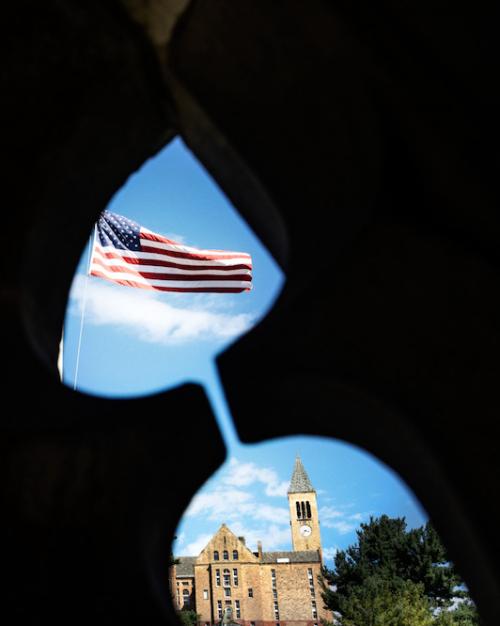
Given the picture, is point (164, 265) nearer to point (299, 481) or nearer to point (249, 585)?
point (249, 585)

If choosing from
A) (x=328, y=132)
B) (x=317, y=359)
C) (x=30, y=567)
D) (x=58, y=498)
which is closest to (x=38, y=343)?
(x=58, y=498)

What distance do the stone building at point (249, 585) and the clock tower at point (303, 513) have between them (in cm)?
1065

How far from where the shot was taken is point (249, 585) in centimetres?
7538

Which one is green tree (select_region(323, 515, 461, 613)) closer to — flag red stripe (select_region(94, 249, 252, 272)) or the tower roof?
flag red stripe (select_region(94, 249, 252, 272))

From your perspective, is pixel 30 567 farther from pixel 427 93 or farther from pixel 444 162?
pixel 427 93

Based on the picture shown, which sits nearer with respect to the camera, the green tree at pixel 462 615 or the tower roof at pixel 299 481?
the green tree at pixel 462 615

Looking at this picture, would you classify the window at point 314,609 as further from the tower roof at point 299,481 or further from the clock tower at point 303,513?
→ the tower roof at point 299,481

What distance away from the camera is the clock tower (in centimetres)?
9306

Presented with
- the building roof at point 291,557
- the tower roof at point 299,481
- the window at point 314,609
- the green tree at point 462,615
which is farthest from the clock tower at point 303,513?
the green tree at point 462,615

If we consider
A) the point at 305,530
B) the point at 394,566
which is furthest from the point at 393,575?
the point at 305,530

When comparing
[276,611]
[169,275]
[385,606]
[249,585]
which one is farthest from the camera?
[276,611]

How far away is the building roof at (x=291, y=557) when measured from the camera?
79.6 m

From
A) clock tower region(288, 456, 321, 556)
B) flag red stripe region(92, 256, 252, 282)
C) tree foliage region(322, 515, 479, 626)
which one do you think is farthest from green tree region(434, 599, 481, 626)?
clock tower region(288, 456, 321, 556)

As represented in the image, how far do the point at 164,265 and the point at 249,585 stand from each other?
75605mm
